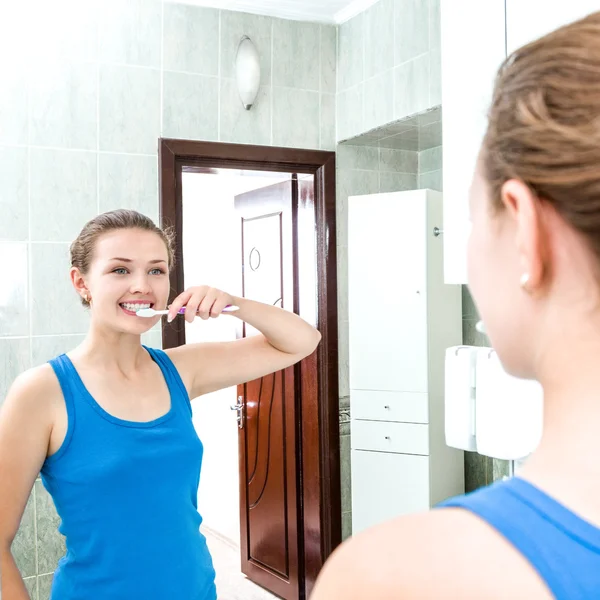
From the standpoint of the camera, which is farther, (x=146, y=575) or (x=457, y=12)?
(x=457, y=12)

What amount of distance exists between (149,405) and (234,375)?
29 centimetres

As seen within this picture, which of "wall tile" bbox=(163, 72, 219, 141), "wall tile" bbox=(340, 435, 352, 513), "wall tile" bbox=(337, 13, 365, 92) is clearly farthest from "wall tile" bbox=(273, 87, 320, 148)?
"wall tile" bbox=(340, 435, 352, 513)

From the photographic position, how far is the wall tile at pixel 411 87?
2.49 metres

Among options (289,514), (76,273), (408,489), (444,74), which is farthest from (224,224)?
(76,273)

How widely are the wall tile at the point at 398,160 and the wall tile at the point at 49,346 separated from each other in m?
1.47

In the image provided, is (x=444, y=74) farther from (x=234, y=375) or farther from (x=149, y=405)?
(x=149, y=405)

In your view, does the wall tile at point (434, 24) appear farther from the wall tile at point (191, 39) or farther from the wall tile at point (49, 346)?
the wall tile at point (49, 346)

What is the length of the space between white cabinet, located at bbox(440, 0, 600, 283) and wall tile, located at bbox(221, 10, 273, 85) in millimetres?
995

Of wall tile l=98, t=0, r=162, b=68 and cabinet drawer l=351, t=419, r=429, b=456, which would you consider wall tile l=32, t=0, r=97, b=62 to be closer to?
wall tile l=98, t=0, r=162, b=68

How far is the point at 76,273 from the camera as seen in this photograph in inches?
59.8

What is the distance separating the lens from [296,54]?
9.30ft

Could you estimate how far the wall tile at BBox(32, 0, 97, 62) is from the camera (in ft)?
7.89

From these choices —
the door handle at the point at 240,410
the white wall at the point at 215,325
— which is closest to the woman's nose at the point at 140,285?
the door handle at the point at 240,410

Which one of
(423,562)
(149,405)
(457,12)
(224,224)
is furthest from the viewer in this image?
(224,224)
